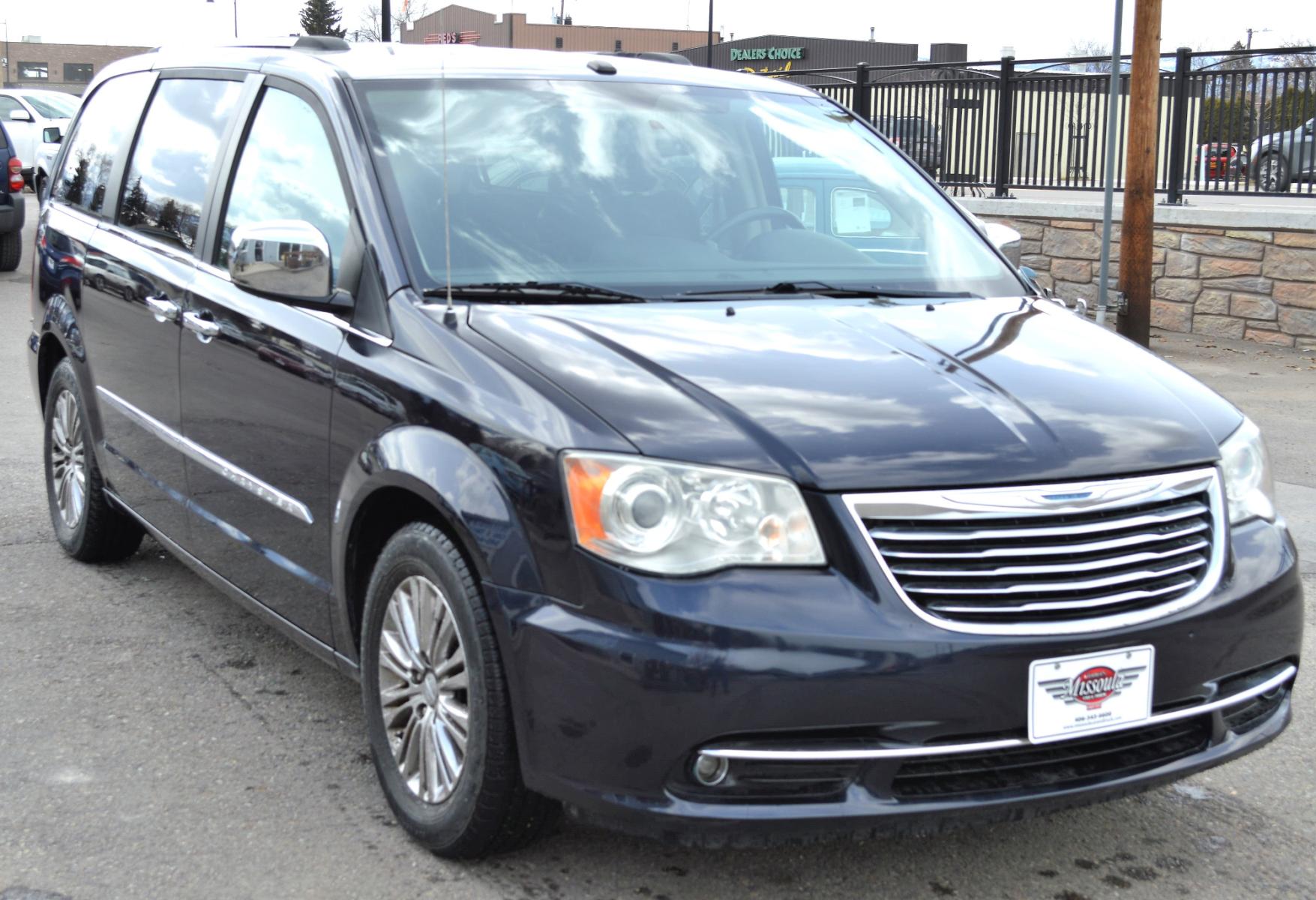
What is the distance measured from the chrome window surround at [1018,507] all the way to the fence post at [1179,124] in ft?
35.2

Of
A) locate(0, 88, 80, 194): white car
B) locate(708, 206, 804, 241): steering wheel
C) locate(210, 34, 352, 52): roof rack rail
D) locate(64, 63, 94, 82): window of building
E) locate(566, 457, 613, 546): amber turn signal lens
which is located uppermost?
locate(64, 63, 94, 82): window of building

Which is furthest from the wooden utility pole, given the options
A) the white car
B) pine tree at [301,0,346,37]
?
pine tree at [301,0,346,37]

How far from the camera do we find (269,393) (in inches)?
156

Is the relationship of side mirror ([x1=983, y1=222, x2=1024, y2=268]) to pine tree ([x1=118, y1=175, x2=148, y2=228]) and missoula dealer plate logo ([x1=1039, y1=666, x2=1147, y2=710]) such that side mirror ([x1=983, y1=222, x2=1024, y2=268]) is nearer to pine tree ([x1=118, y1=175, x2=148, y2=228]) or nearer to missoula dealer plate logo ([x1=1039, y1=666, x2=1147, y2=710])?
missoula dealer plate logo ([x1=1039, y1=666, x2=1147, y2=710])

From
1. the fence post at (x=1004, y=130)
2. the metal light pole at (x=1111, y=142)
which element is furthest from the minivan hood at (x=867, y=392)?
the fence post at (x=1004, y=130)

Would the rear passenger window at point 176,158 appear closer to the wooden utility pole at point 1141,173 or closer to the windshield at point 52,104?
the wooden utility pole at point 1141,173

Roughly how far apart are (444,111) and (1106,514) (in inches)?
77.8

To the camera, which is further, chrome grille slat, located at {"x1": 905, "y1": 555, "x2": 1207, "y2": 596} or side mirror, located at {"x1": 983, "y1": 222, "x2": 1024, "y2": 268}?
side mirror, located at {"x1": 983, "y1": 222, "x2": 1024, "y2": 268}

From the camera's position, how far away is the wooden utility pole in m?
10.2

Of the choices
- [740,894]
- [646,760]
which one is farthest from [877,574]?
[740,894]

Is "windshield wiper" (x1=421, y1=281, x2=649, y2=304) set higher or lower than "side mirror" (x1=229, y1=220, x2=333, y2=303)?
lower

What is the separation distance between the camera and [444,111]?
402 centimetres

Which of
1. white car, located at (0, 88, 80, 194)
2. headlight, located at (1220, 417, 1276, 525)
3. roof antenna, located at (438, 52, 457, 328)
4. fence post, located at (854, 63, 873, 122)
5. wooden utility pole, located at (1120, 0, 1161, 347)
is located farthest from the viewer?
white car, located at (0, 88, 80, 194)

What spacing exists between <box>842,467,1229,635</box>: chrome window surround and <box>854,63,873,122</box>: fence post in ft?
43.6
